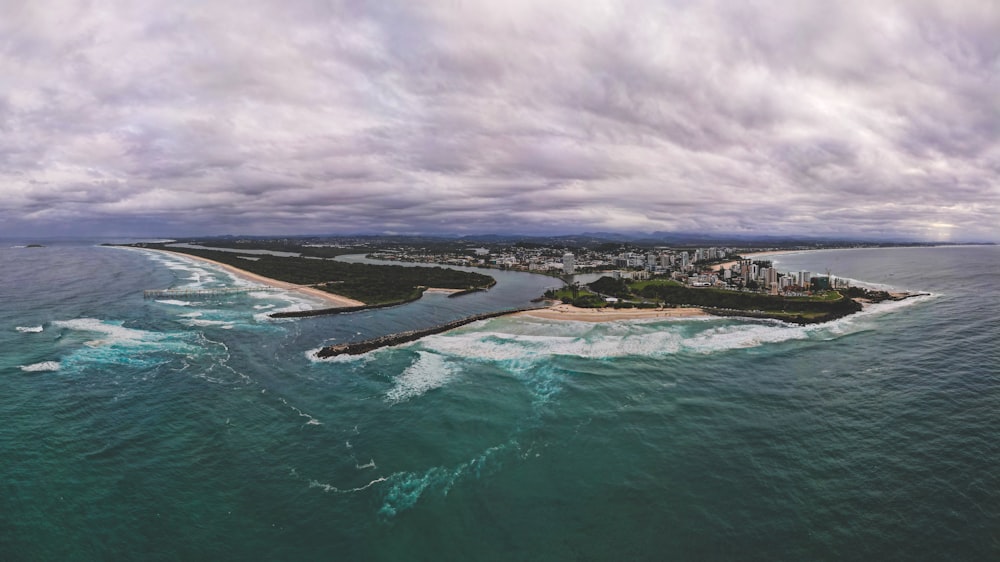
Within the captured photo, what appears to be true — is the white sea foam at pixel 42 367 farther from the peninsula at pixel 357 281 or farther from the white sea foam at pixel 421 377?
the white sea foam at pixel 421 377

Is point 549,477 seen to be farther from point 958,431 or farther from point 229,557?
point 958,431

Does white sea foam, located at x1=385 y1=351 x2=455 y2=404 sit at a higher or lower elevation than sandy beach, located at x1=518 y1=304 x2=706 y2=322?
lower

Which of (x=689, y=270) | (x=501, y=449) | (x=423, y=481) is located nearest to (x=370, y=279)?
(x=689, y=270)

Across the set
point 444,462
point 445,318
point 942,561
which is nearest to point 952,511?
point 942,561

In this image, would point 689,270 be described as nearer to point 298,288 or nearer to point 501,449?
point 298,288

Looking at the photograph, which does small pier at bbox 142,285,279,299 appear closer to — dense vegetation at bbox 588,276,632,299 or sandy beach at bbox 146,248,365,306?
sandy beach at bbox 146,248,365,306

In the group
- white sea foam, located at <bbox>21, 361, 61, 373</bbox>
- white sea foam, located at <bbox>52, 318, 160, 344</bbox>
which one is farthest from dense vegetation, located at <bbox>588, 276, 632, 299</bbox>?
white sea foam, located at <bbox>21, 361, 61, 373</bbox>
